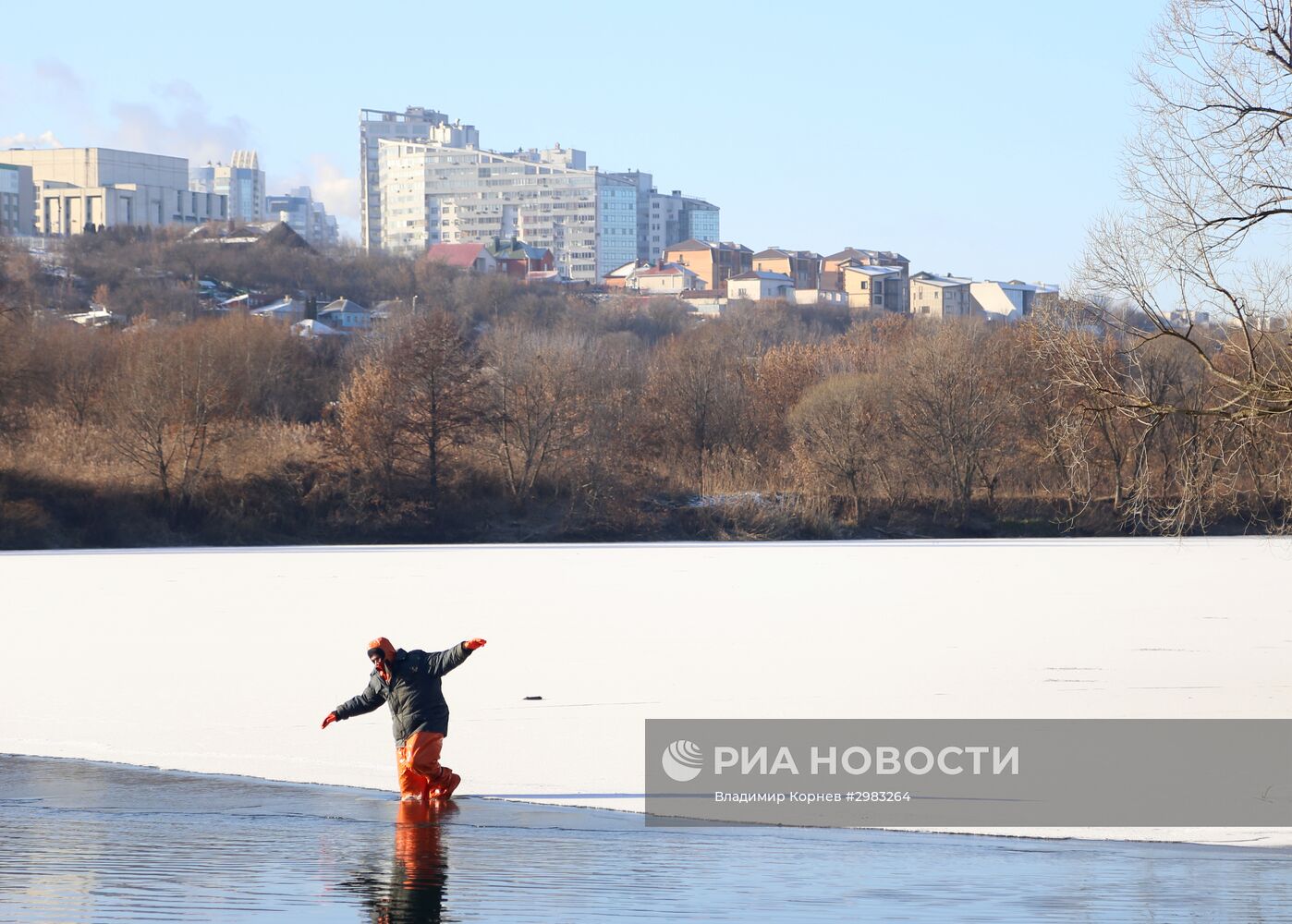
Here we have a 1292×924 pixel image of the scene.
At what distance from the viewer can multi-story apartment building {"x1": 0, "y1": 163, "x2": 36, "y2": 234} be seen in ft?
532

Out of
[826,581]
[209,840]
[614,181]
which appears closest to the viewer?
[209,840]

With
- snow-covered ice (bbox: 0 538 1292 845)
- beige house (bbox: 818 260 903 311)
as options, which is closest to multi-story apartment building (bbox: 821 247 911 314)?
beige house (bbox: 818 260 903 311)

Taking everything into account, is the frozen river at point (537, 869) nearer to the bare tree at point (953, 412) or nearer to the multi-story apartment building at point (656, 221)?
the bare tree at point (953, 412)

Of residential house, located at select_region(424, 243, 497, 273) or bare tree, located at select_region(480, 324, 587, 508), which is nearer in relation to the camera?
bare tree, located at select_region(480, 324, 587, 508)

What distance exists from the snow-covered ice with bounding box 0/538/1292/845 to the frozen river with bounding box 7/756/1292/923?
569 mm

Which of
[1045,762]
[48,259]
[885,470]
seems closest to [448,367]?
[885,470]

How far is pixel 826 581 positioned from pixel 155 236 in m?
92.1

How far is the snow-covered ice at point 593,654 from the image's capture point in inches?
406

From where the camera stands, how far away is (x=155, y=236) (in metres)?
105

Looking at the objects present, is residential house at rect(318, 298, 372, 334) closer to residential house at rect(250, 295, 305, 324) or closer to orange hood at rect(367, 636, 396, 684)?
residential house at rect(250, 295, 305, 324)

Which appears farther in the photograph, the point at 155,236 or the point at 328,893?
the point at 155,236

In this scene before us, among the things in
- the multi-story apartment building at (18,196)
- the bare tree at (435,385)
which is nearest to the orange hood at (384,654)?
the bare tree at (435,385)

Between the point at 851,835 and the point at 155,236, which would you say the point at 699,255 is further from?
the point at 851,835

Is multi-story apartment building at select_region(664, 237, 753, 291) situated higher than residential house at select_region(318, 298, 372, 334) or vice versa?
multi-story apartment building at select_region(664, 237, 753, 291)
